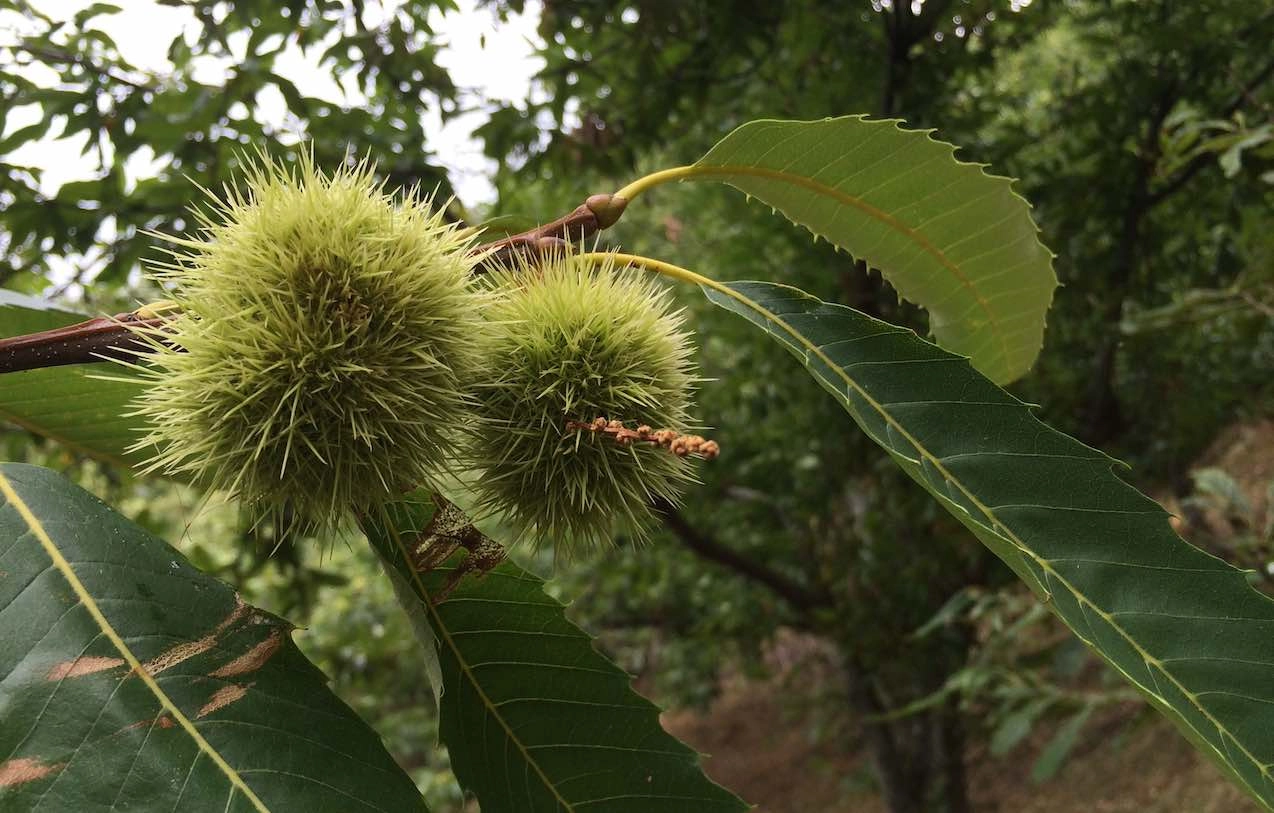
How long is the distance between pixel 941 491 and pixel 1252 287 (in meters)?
2.39

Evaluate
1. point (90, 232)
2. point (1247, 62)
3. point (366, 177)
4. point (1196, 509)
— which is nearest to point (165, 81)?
point (90, 232)

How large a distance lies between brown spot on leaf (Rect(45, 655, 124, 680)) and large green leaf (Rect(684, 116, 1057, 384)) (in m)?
0.89

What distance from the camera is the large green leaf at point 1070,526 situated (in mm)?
918

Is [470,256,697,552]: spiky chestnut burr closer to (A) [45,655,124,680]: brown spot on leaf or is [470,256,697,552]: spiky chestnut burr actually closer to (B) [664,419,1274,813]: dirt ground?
(A) [45,655,124,680]: brown spot on leaf

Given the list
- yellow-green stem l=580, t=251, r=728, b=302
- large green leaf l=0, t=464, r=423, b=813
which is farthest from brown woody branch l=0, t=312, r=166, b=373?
yellow-green stem l=580, t=251, r=728, b=302

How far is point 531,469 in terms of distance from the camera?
118 cm

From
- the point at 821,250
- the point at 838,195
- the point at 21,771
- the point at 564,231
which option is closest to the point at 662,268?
Answer: the point at 564,231

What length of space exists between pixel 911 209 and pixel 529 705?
84cm

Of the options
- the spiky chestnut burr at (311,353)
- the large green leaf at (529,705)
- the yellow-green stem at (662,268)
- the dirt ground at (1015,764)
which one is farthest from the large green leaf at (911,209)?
the dirt ground at (1015,764)

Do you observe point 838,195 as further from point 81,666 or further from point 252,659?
point 81,666

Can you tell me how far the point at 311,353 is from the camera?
1.01 m

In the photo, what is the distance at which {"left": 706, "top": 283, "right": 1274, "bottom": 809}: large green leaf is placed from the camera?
3.01ft

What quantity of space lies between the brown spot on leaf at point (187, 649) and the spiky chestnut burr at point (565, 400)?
1.10 feet

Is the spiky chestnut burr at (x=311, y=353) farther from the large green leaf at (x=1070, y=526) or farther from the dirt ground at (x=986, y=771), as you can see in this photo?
the dirt ground at (x=986, y=771)
